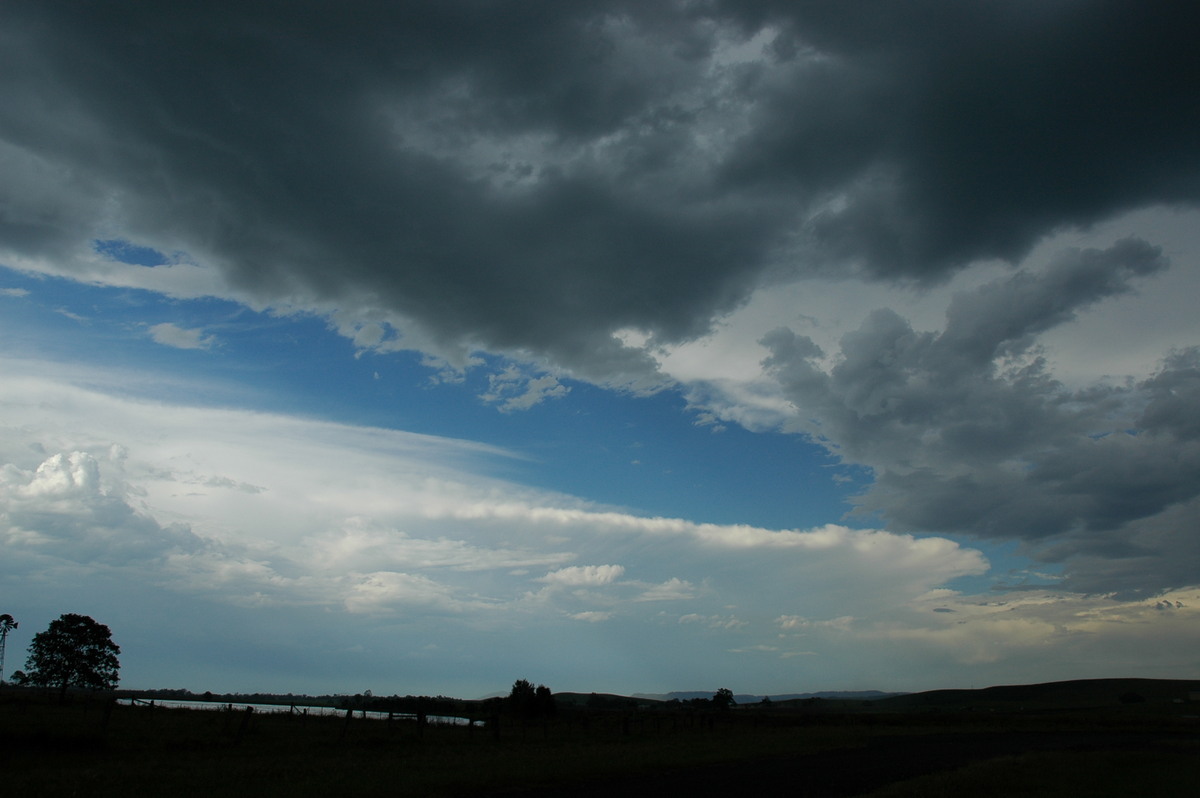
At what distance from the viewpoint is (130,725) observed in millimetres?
46125

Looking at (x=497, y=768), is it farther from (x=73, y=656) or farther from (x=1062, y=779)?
(x=73, y=656)

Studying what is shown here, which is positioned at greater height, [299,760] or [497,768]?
[299,760]

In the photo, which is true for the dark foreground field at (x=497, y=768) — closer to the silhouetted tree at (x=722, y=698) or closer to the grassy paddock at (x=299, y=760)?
the grassy paddock at (x=299, y=760)

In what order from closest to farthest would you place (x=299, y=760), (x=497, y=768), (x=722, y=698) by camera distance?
(x=497, y=768) < (x=299, y=760) < (x=722, y=698)

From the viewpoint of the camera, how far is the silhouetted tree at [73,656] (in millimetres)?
99875

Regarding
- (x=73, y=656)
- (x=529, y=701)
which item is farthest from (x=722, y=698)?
(x=73, y=656)

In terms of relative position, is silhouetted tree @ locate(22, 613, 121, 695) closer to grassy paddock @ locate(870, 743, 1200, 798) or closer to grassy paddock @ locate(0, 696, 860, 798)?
grassy paddock @ locate(0, 696, 860, 798)

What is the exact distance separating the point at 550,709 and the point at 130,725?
60.4m

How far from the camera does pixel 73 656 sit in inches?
3999

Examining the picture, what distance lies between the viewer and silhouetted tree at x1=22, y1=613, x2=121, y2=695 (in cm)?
9988

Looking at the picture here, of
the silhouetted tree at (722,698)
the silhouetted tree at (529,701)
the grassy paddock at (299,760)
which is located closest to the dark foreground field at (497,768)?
the grassy paddock at (299,760)

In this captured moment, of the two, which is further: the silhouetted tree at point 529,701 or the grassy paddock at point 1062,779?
the silhouetted tree at point 529,701

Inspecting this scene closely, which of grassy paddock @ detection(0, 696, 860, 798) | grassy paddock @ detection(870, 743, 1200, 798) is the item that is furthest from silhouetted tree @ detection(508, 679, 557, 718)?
grassy paddock @ detection(870, 743, 1200, 798)

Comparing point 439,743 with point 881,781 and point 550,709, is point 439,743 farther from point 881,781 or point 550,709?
point 550,709
